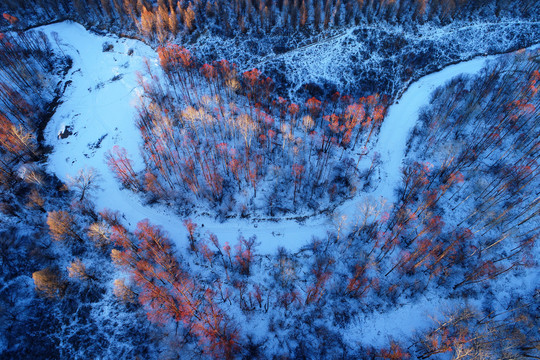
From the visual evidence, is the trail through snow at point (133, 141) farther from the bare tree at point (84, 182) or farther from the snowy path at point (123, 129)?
the bare tree at point (84, 182)

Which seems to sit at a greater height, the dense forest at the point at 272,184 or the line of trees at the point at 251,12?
the line of trees at the point at 251,12

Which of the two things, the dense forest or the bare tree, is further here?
the bare tree

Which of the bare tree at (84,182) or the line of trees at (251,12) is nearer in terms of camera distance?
the bare tree at (84,182)

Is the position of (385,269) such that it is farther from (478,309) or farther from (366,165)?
(366,165)

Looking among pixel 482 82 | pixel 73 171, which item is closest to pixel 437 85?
pixel 482 82

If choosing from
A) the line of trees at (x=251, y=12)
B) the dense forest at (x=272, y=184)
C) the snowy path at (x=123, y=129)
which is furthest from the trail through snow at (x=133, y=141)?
the line of trees at (x=251, y=12)

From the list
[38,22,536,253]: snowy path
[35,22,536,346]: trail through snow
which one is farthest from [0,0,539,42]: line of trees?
[35,22,536,346]: trail through snow

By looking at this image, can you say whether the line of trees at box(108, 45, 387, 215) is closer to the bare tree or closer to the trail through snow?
the trail through snow

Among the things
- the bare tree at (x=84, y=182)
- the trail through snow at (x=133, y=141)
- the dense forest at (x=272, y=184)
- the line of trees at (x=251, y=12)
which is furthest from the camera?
the line of trees at (x=251, y=12)
